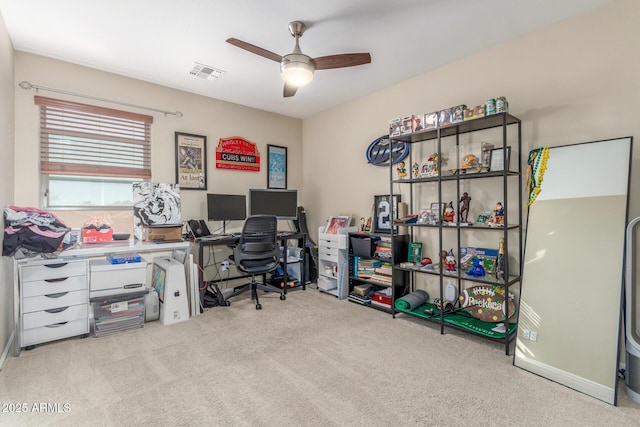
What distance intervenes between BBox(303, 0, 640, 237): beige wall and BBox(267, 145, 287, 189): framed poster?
5.38 ft

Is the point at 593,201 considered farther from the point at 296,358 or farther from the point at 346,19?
the point at 296,358

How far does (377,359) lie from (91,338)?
2437 millimetres

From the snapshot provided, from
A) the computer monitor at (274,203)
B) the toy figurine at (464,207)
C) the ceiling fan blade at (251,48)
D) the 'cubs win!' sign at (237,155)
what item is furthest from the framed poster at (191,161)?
the toy figurine at (464,207)

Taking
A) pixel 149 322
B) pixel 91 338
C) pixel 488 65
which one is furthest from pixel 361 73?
pixel 91 338

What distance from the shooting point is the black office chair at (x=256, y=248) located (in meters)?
3.44

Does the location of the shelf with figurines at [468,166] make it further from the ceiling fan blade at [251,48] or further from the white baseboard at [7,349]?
the white baseboard at [7,349]

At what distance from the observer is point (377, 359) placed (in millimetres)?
2287

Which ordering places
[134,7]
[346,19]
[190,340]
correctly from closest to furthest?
[134,7] < [346,19] < [190,340]

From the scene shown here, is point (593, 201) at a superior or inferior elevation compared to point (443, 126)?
inferior

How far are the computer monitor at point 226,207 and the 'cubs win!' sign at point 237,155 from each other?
500mm

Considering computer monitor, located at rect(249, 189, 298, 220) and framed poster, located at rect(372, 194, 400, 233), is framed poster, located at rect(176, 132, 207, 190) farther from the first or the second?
framed poster, located at rect(372, 194, 400, 233)

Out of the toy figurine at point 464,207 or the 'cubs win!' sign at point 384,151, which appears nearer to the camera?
the toy figurine at point 464,207

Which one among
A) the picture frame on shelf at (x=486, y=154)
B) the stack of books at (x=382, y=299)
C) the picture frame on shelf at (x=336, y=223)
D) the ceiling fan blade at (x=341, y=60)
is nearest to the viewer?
the ceiling fan blade at (x=341, y=60)

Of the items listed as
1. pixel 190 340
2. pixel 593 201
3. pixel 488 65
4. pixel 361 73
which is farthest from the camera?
pixel 361 73
